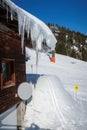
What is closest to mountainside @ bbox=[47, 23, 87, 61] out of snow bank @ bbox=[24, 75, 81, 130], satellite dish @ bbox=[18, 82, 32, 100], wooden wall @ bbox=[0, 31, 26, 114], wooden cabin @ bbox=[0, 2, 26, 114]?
snow bank @ bbox=[24, 75, 81, 130]

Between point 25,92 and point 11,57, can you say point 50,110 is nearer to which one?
point 11,57

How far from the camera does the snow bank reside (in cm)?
1045

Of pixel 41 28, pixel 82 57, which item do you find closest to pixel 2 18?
Answer: pixel 41 28

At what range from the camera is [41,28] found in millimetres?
6832

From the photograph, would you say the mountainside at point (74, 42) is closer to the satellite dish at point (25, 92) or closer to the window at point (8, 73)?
the window at point (8, 73)

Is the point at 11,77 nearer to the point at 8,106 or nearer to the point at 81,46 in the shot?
the point at 8,106

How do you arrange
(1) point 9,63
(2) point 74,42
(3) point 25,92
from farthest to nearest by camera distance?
(2) point 74,42
(1) point 9,63
(3) point 25,92

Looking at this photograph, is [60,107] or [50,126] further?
[60,107]

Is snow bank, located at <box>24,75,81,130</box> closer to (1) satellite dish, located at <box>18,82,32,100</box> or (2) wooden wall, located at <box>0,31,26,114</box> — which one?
(2) wooden wall, located at <box>0,31,26,114</box>

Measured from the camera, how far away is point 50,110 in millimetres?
11945

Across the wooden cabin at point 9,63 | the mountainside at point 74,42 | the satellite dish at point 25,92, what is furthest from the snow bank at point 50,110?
the mountainside at point 74,42

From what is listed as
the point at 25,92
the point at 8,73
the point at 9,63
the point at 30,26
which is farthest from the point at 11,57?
the point at 30,26

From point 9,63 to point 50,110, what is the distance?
14.2ft

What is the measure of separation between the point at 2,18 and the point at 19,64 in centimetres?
381
